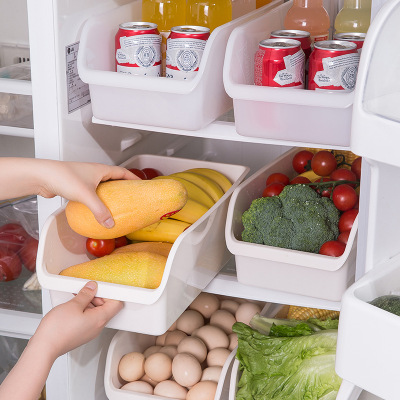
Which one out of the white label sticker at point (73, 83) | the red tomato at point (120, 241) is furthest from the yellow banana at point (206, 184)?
the white label sticker at point (73, 83)


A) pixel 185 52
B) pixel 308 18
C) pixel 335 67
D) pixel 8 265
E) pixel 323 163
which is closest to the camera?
pixel 335 67

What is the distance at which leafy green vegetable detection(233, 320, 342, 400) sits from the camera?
4.81ft

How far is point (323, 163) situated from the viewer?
1.71m

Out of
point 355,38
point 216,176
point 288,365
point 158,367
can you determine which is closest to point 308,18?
point 355,38

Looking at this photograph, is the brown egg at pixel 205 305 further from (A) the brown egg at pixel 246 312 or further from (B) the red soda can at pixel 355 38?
(B) the red soda can at pixel 355 38

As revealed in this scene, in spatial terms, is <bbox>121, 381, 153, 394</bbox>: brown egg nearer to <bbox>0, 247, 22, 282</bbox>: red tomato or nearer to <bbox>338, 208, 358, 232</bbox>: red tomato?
<bbox>0, 247, 22, 282</bbox>: red tomato

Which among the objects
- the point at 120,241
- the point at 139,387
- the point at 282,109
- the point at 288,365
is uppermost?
the point at 282,109

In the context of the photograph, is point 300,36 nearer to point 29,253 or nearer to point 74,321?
point 74,321

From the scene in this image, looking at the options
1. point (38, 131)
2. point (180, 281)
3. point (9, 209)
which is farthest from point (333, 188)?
point (9, 209)

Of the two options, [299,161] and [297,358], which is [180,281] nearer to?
[297,358]

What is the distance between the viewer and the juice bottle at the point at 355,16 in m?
1.62

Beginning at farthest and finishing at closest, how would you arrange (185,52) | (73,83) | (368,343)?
(73,83)
(185,52)
(368,343)

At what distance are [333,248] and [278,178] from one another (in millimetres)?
294

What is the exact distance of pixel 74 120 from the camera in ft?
5.00
